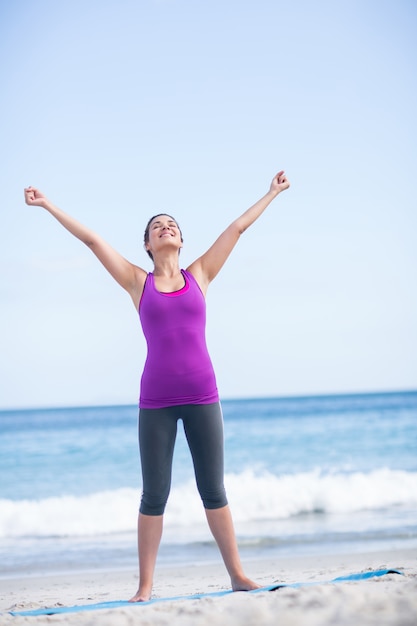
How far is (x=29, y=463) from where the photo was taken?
16750 millimetres

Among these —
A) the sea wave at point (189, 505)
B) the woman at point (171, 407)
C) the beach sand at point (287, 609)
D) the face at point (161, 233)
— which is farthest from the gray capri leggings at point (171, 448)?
the sea wave at point (189, 505)

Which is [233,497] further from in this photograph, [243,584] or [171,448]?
[171,448]

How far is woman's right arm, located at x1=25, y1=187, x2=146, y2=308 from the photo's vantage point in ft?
12.3

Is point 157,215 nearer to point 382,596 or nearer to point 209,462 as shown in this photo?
point 209,462

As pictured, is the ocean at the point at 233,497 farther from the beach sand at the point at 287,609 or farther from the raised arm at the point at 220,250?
the raised arm at the point at 220,250

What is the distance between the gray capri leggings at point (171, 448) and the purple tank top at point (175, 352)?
6cm

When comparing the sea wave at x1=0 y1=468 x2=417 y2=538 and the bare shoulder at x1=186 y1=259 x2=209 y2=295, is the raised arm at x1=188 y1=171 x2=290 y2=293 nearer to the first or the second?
the bare shoulder at x1=186 y1=259 x2=209 y2=295

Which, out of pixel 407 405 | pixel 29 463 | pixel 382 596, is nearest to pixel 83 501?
pixel 29 463

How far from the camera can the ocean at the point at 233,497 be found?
656 centimetres

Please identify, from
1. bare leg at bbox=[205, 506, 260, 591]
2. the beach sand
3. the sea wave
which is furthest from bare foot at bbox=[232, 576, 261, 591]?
the sea wave

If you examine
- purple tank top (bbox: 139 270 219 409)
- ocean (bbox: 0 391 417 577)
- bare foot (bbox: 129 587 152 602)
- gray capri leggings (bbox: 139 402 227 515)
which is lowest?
ocean (bbox: 0 391 417 577)

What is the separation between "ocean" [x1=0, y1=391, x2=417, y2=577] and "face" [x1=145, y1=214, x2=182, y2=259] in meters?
3.04

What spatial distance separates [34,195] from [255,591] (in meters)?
2.34

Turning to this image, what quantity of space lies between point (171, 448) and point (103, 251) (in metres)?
1.10
